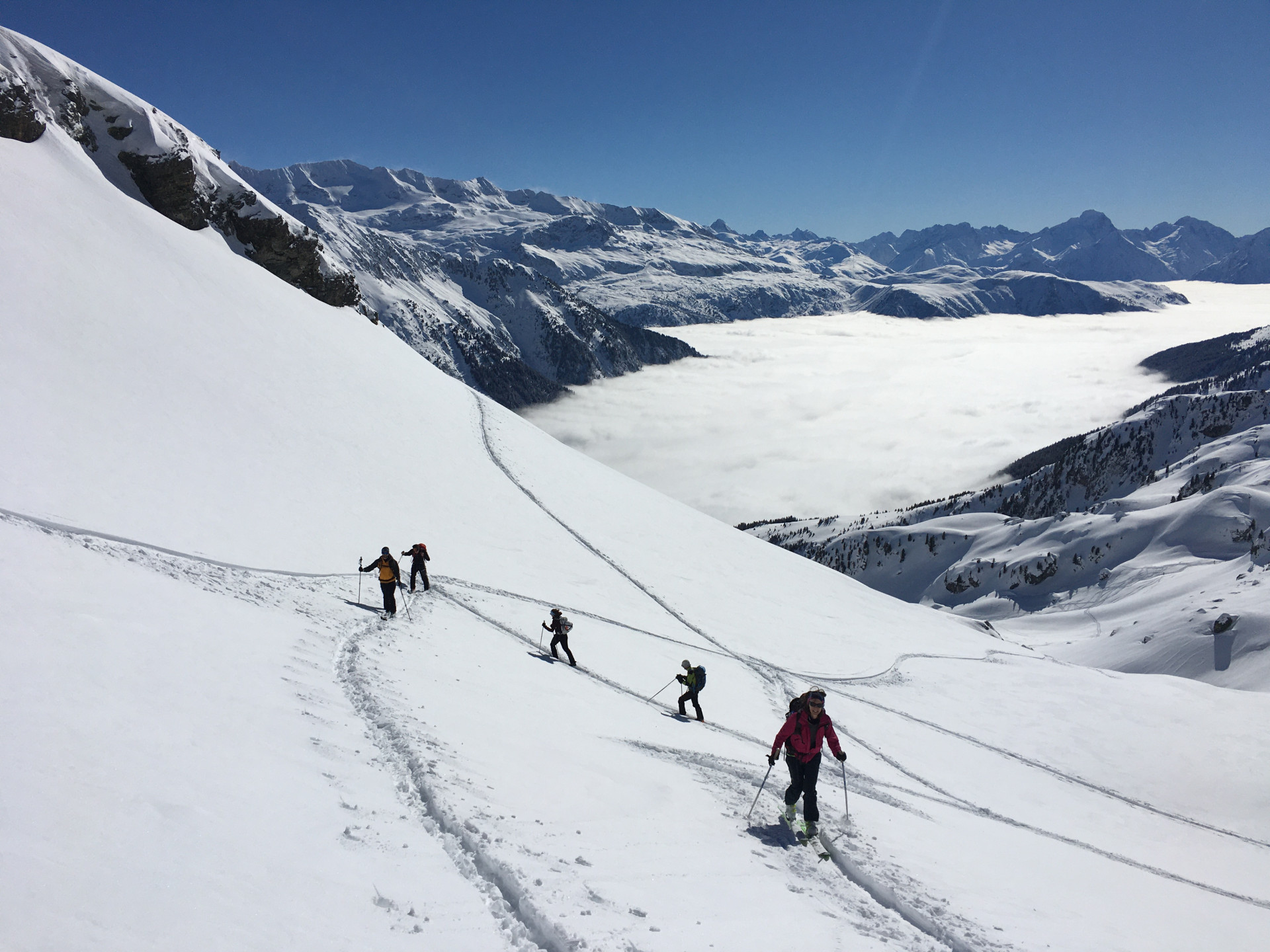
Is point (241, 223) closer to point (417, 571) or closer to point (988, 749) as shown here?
point (417, 571)

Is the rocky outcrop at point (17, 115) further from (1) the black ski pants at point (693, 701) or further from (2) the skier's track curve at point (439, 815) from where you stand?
(1) the black ski pants at point (693, 701)

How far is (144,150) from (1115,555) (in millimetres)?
153472

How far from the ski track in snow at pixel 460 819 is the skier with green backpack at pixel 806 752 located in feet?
1.68

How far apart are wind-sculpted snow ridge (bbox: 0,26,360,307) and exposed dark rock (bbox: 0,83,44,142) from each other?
36mm

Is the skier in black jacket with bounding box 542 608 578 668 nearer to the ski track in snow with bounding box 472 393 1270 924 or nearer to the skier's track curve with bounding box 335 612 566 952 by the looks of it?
the skier's track curve with bounding box 335 612 566 952

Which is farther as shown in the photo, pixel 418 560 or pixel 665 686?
pixel 418 560

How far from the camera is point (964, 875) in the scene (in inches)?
412

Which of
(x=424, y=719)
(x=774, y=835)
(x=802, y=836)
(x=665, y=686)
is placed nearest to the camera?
(x=774, y=835)

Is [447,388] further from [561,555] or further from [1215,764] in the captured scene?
[1215,764]

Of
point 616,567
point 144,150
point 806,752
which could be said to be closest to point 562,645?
point 806,752

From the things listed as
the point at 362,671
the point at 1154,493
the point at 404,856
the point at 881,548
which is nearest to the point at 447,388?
the point at 362,671

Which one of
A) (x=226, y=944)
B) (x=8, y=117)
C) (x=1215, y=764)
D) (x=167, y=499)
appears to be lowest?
(x=1215, y=764)

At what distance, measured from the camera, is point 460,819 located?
8.12 m

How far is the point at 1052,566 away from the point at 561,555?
131 metres
